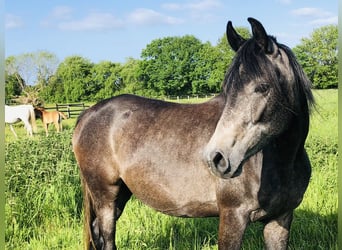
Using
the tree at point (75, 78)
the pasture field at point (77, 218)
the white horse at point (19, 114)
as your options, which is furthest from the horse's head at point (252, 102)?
the tree at point (75, 78)

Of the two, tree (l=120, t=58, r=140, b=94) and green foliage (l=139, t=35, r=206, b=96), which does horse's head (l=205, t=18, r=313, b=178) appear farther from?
green foliage (l=139, t=35, r=206, b=96)

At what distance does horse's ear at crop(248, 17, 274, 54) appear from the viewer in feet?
6.18

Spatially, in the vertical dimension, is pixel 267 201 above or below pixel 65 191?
above

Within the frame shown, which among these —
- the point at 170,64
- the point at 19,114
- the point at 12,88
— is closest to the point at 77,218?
the point at 19,114

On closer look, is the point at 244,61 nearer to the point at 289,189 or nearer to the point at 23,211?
the point at 289,189

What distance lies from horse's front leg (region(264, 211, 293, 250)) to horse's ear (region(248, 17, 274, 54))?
1188 mm

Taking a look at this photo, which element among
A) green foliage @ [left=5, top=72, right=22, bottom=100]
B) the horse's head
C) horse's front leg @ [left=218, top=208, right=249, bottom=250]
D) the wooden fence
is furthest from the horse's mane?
the wooden fence

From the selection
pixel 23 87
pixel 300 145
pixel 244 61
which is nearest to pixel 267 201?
pixel 300 145

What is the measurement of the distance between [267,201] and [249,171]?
21 cm

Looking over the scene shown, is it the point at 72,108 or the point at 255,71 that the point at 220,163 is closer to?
the point at 255,71

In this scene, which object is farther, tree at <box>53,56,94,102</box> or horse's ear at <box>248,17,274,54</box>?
tree at <box>53,56,94,102</box>

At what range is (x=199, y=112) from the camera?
9.07 feet

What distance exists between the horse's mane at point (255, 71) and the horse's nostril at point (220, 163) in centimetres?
33

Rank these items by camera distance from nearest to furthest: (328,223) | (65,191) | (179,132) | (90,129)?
(179,132) → (90,129) → (328,223) → (65,191)
